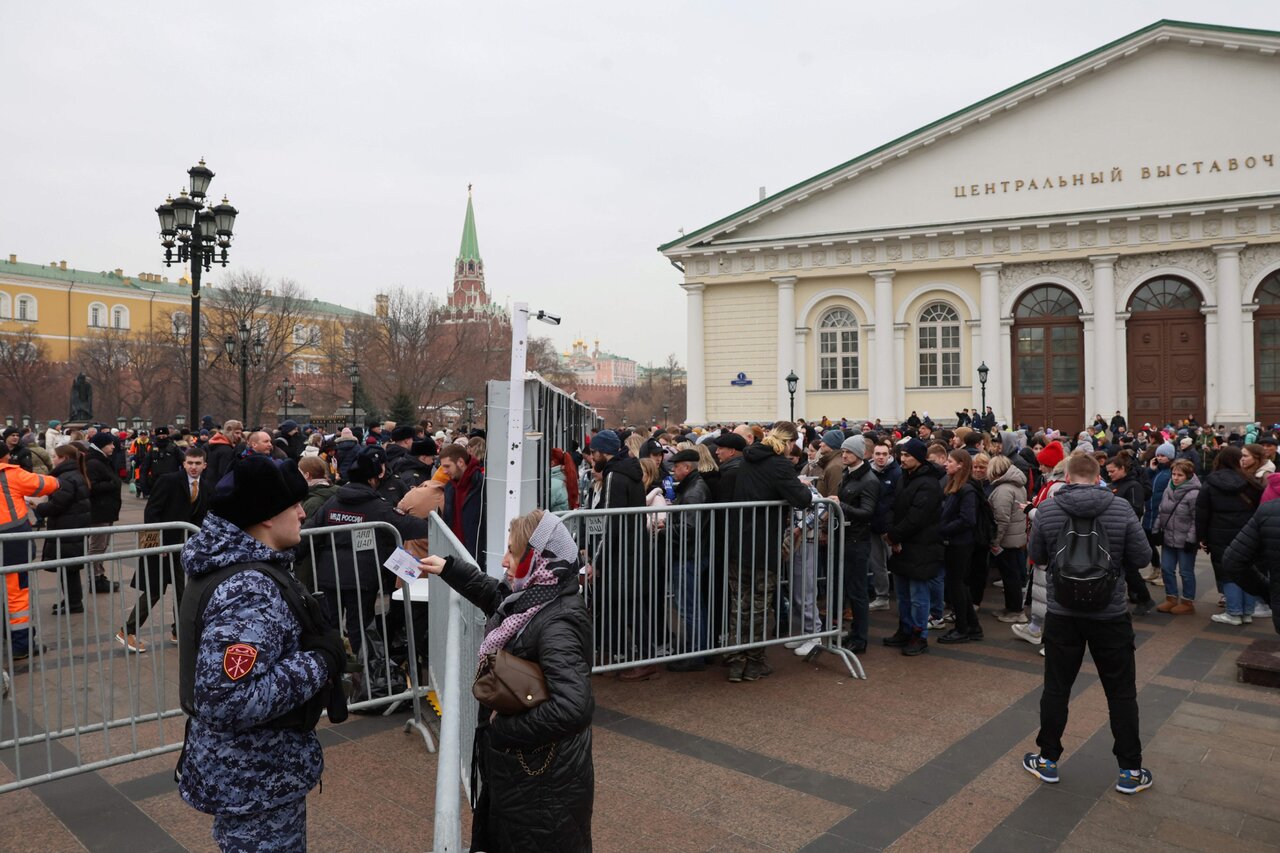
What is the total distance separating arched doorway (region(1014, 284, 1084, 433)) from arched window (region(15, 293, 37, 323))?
98.0m

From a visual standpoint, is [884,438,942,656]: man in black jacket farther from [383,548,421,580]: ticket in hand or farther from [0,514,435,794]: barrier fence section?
[383,548,421,580]: ticket in hand

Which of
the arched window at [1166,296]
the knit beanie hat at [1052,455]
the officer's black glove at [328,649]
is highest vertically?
the arched window at [1166,296]

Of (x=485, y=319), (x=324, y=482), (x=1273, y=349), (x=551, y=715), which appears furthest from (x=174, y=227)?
(x=485, y=319)

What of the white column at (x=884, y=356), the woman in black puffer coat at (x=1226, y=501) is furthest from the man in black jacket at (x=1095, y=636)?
the white column at (x=884, y=356)

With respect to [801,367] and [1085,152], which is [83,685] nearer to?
[801,367]

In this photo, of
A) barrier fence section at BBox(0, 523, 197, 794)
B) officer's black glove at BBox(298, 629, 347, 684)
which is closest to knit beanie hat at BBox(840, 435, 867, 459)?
barrier fence section at BBox(0, 523, 197, 794)

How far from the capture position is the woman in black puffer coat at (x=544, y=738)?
2912mm

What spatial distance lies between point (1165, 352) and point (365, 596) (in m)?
31.8

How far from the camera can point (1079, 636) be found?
497cm

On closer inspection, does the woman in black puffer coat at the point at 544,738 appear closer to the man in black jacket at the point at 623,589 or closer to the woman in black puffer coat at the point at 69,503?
the man in black jacket at the point at 623,589

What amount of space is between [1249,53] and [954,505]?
29948 millimetres

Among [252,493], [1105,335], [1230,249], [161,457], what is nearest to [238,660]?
[252,493]

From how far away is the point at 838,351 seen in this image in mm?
33594

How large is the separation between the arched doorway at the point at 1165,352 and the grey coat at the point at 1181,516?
75.8 feet
